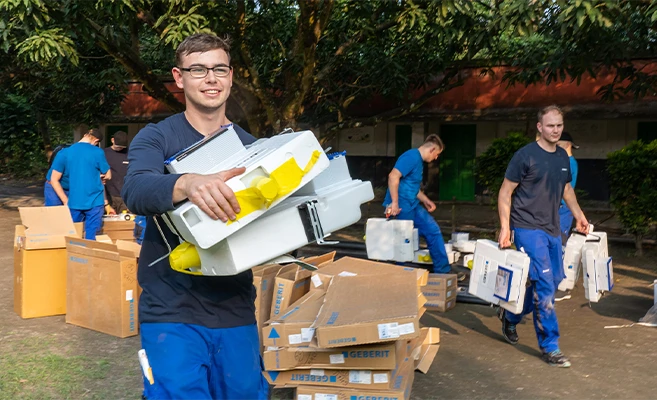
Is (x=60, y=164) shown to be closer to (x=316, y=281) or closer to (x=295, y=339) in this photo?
(x=316, y=281)

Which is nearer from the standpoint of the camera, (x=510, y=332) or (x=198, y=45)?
(x=198, y=45)

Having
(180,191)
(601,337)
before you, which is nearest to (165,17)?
(601,337)

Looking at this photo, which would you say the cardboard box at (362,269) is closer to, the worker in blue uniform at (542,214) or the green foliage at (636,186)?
the worker in blue uniform at (542,214)

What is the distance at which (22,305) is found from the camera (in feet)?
24.1

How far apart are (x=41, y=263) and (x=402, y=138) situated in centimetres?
1383

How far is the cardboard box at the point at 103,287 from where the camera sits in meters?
6.69

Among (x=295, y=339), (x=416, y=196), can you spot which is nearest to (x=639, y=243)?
(x=416, y=196)

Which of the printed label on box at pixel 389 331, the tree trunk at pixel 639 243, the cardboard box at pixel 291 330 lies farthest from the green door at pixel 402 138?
the printed label on box at pixel 389 331

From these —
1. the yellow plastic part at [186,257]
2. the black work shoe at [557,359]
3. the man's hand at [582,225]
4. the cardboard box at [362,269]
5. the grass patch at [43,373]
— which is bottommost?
the grass patch at [43,373]

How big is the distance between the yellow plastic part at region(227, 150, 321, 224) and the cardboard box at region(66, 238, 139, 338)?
15.5 ft

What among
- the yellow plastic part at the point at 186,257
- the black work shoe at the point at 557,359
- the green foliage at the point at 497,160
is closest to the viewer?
the yellow plastic part at the point at 186,257

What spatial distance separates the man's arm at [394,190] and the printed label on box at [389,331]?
4737mm

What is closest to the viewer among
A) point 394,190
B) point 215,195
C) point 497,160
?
point 215,195

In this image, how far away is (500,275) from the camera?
20.4ft
